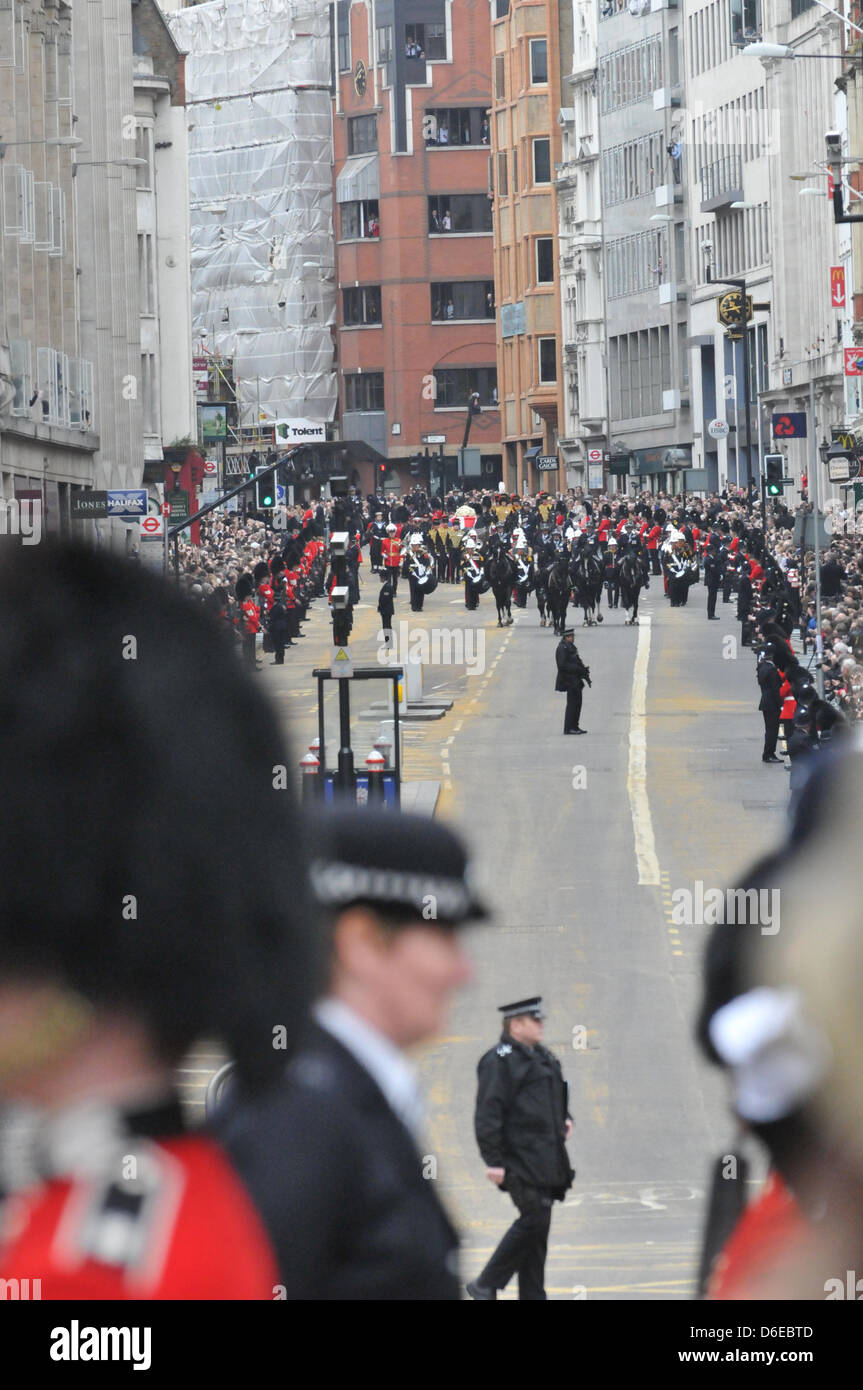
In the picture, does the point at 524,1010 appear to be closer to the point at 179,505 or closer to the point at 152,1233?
the point at 152,1233

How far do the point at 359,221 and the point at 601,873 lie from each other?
406ft

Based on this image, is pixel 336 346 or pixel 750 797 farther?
pixel 336 346

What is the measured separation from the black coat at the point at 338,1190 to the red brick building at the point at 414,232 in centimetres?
14177

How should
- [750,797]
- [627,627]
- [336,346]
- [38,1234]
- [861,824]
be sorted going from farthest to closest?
[336,346], [627,627], [750,797], [861,824], [38,1234]

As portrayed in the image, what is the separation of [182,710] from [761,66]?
101 metres

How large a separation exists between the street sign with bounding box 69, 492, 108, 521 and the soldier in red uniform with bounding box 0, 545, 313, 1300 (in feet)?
131

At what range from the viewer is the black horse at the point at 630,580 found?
56.8 m

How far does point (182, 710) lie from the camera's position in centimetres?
197

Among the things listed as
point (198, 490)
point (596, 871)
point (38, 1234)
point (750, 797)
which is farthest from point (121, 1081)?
point (198, 490)

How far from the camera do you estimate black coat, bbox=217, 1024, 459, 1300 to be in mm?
1979

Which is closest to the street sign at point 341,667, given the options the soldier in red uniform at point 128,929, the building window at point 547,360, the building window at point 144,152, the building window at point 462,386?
the soldier in red uniform at point 128,929

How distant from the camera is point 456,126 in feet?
484

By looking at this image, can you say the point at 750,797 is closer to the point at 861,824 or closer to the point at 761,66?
the point at 861,824

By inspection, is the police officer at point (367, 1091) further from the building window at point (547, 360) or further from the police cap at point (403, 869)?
the building window at point (547, 360)
